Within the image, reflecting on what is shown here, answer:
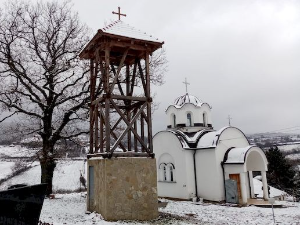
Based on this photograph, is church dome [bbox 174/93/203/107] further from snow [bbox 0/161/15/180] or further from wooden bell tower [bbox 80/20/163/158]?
snow [bbox 0/161/15/180]

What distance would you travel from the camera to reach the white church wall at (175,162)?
19.6 meters

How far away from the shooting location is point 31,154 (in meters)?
16.4

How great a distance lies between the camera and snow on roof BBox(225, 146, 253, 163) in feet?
57.9

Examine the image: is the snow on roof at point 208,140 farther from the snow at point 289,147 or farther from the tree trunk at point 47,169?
the snow at point 289,147

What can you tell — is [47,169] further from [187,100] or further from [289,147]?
[289,147]

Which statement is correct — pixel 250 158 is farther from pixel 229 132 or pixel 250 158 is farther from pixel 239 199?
pixel 239 199

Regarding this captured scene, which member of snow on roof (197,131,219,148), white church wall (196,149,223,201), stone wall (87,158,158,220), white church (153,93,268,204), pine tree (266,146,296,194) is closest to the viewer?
stone wall (87,158,158,220)

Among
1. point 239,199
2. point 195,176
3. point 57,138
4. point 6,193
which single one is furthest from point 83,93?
point 6,193

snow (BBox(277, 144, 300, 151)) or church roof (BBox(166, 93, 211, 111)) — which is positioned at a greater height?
church roof (BBox(166, 93, 211, 111))

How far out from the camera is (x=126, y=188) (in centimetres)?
977

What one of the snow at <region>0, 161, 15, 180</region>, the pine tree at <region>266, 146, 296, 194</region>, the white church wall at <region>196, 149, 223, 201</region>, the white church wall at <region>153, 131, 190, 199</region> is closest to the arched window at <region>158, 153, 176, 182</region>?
the white church wall at <region>153, 131, 190, 199</region>

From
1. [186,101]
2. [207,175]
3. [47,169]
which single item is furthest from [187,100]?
[47,169]

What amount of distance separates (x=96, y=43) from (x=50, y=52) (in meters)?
6.87

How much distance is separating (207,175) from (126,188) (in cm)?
1040
